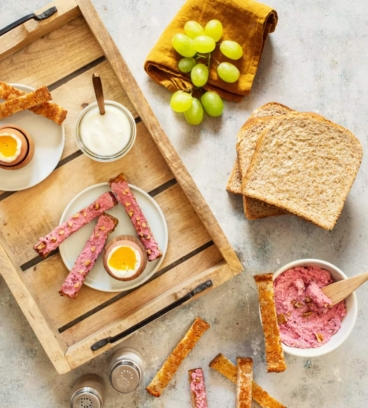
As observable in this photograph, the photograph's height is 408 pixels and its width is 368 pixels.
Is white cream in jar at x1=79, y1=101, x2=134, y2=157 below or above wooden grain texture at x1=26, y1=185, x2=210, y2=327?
above

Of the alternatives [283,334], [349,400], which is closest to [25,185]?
[283,334]

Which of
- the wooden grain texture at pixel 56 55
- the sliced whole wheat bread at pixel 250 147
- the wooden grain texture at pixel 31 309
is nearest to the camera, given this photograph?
the wooden grain texture at pixel 31 309

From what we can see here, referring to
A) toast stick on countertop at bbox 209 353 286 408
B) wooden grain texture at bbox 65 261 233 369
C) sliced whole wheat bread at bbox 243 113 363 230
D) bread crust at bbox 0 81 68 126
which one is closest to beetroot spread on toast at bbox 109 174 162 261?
wooden grain texture at bbox 65 261 233 369

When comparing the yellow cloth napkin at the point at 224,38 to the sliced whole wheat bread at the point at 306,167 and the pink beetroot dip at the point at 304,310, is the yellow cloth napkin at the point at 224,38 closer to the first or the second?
the sliced whole wheat bread at the point at 306,167

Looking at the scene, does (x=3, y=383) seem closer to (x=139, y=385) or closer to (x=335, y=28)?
(x=139, y=385)

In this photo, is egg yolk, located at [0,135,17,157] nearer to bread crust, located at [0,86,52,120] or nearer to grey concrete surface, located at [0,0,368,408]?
bread crust, located at [0,86,52,120]

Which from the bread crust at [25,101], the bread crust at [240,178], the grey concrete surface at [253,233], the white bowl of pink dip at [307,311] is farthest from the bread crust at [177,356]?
the bread crust at [25,101]
